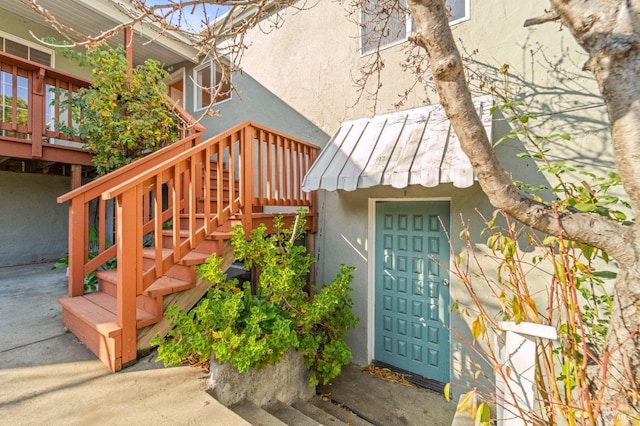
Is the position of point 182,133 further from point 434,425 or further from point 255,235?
point 434,425

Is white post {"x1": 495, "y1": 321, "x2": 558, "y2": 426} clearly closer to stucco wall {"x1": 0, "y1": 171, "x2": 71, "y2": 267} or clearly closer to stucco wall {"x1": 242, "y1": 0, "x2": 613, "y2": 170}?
stucco wall {"x1": 242, "y1": 0, "x2": 613, "y2": 170}

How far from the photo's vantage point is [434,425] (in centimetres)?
344

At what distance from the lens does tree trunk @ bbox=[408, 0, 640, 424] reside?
1236mm

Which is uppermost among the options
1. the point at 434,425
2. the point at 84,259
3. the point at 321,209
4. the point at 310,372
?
the point at 321,209

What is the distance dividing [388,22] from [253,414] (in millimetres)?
5240

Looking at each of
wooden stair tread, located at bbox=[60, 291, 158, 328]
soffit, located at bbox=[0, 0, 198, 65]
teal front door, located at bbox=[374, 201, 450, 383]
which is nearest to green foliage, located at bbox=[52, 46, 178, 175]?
soffit, located at bbox=[0, 0, 198, 65]

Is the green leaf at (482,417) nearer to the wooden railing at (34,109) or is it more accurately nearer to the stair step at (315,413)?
the stair step at (315,413)

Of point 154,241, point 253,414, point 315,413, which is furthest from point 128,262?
point 315,413

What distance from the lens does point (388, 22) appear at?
14.3 feet

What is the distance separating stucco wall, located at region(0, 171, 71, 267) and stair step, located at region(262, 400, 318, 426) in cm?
749

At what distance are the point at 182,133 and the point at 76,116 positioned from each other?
1684 mm

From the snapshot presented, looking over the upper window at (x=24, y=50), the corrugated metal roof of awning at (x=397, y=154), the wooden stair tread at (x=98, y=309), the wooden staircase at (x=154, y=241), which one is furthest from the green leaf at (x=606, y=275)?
the upper window at (x=24, y=50)

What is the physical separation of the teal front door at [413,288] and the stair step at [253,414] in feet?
8.32

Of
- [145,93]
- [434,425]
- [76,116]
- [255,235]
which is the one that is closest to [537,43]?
[255,235]
